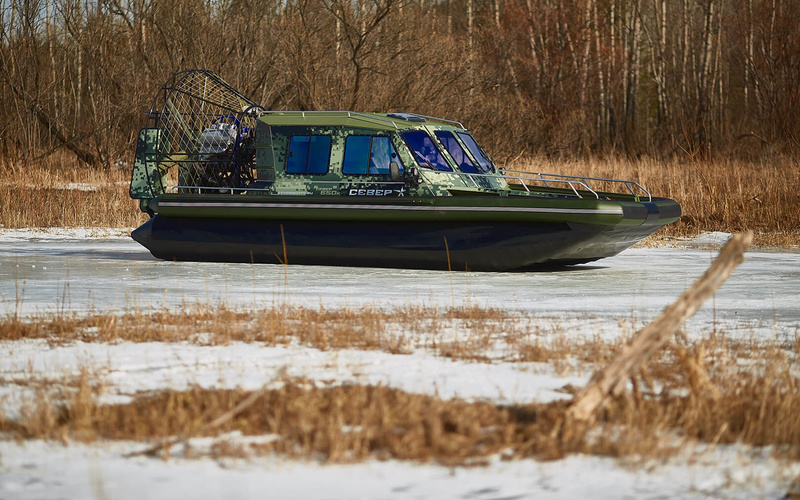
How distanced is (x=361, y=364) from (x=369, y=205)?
5.72 m

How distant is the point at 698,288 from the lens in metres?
5.05

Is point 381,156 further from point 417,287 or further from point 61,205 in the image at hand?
point 61,205

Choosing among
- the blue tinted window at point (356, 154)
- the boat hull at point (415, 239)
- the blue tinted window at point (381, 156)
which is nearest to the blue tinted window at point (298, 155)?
the blue tinted window at point (356, 154)

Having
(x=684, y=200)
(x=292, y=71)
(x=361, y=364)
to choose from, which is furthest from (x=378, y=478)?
(x=292, y=71)

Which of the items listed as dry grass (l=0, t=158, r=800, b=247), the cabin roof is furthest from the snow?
dry grass (l=0, t=158, r=800, b=247)

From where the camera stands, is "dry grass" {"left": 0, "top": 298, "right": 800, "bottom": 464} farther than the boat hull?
No

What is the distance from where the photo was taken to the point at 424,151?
39.1 ft

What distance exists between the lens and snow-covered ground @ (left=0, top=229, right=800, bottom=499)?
3.99 meters

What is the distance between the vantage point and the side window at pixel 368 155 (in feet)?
38.9

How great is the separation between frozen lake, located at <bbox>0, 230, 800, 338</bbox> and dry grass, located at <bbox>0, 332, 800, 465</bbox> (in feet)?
8.51

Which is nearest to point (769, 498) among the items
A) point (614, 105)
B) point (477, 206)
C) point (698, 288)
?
point (698, 288)

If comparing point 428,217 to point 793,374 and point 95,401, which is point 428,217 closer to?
point 793,374

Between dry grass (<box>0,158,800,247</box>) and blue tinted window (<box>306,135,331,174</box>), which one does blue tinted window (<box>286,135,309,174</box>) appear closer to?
blue tinted window (<box>306,135,331,174</box>)

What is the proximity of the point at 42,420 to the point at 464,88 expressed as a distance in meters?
23.6
